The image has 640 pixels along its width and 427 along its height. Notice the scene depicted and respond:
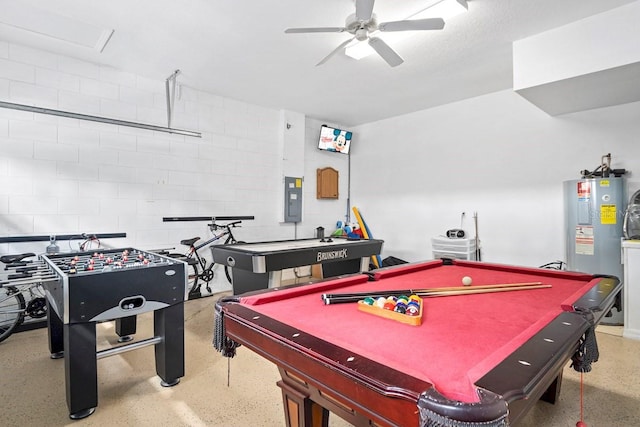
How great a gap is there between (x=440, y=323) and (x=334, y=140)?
4939 millimetres

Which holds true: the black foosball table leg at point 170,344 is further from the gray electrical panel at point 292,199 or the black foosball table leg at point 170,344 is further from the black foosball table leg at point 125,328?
the gray electrical panel at point 292,199

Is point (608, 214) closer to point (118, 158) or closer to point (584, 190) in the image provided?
point (584, 190)

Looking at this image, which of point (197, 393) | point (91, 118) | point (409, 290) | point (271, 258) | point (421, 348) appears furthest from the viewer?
point (91, 118)

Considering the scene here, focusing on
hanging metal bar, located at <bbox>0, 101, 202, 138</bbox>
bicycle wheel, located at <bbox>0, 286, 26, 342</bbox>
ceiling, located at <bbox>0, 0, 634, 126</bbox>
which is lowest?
bicycle wheel, located at <bbox>0, 286, 26, 342</bbox>

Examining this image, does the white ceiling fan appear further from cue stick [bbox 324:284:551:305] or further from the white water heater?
the white water heater

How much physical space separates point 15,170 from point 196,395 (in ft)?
9.58

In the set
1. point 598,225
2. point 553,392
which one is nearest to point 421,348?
point 553,392

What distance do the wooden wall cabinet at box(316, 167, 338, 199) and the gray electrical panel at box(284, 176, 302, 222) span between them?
47cm

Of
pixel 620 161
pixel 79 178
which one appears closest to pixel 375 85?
pixel 620 161

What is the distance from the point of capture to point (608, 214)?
3.34 meters

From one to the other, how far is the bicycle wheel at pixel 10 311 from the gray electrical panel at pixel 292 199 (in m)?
3.27

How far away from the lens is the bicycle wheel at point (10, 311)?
2.93 m

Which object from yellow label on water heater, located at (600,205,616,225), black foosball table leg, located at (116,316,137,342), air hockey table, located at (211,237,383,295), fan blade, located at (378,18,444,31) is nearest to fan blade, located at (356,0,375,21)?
fan blade, located at (378,18,444,31)

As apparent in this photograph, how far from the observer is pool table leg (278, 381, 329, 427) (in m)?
1.31
